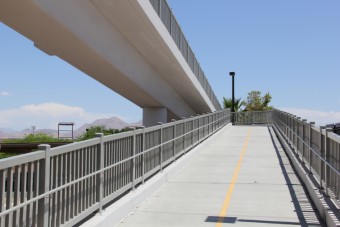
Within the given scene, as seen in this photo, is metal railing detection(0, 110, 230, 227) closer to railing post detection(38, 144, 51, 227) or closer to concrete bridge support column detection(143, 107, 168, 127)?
railing post detection(38, 144, 51, 227)

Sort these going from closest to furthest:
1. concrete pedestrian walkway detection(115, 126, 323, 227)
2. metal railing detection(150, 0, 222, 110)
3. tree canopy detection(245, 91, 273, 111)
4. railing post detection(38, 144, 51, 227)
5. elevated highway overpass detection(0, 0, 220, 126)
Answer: railing post detection(38, 144, 51, 227), concrete pedestrian walkway detection(115, 126, 323, 227), elevated highway overpass detection(0, 0, 220, 126), metal railing detection(150, 0, 222, 110), tree canopy detection(245, 91, 273, 111)

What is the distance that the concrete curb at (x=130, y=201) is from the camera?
680 cm

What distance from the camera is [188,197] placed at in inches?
375

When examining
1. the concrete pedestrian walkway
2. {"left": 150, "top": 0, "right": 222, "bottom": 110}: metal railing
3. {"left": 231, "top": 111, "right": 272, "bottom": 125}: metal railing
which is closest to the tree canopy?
{"left": 231, "top": 111, "right": 272, "bottom": 125}: metal railing

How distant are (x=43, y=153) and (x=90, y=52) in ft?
37.3

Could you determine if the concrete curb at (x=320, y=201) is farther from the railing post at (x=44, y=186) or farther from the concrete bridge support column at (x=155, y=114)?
the concrete bridge support column at (x=155, y=114)

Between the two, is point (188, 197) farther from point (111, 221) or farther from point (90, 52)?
point (90, 52)

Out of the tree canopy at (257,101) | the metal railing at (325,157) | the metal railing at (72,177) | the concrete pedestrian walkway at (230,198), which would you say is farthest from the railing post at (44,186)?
the tree canopy at (257,101)

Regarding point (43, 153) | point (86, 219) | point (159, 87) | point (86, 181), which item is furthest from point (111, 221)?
point (159, 87)

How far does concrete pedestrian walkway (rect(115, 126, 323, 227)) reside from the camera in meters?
7.63

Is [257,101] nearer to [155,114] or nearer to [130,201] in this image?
[155,114]

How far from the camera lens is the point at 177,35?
2231cm

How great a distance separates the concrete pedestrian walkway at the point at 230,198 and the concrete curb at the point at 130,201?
0.41 feet

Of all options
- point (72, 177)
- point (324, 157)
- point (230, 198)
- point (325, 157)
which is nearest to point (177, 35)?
point (230, 198)
